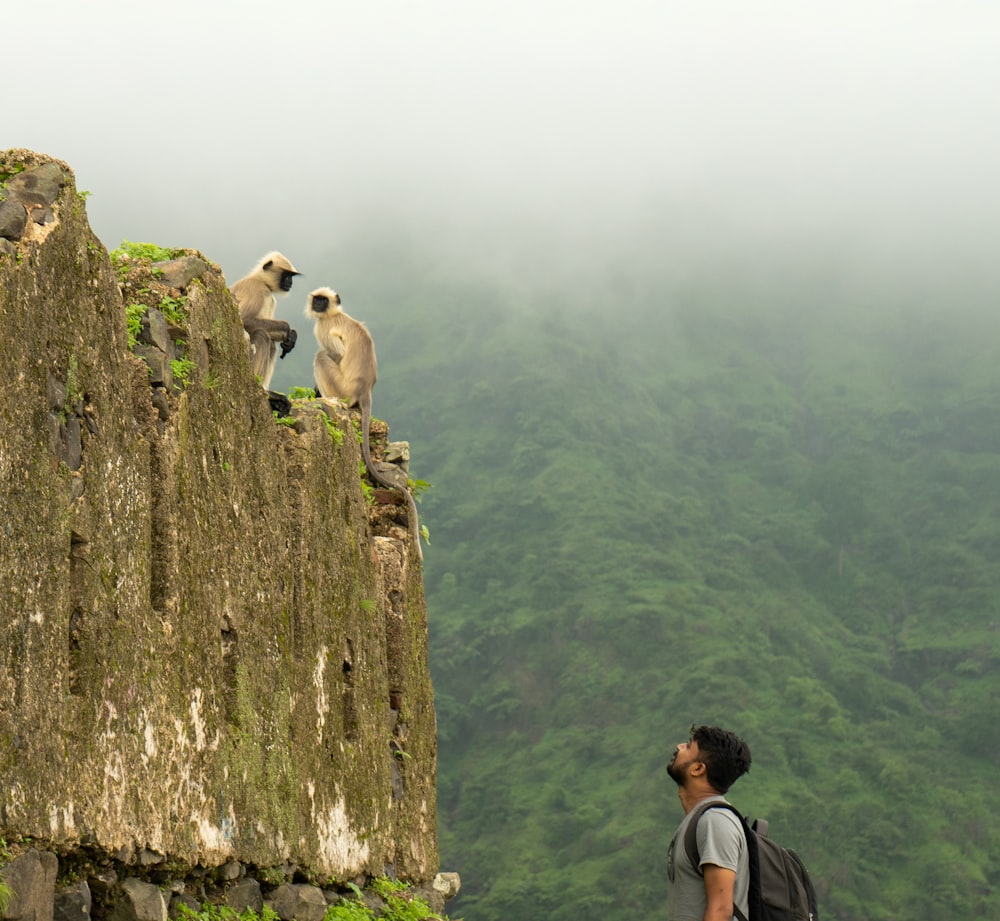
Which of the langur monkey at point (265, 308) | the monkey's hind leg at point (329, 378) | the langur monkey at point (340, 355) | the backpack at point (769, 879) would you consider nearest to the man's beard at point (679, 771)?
the backpack at point (769, 879)

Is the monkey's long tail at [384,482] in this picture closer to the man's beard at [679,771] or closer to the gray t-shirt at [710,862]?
the man's beard at [679,771]

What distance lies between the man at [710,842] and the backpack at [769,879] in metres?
0.02

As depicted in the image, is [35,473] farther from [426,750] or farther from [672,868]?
[426,750]

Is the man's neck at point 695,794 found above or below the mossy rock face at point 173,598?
below

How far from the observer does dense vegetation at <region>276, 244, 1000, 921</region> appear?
52875mm

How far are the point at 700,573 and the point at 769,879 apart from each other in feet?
220

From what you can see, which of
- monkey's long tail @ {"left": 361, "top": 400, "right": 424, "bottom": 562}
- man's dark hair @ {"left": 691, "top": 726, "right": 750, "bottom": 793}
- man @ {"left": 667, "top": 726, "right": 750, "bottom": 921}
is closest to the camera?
man @ {"left": 667, "top": 726, "right": 750, "bottom": 921}

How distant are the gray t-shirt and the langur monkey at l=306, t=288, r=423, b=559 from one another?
5835mm

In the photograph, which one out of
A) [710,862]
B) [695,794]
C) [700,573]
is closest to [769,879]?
[710,862]

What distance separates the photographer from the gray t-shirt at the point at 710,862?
4496 mm

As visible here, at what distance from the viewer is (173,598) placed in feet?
18.0

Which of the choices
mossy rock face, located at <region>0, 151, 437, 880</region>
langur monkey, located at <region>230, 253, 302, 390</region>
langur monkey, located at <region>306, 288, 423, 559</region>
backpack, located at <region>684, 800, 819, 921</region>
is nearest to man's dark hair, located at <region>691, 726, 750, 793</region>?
backpack, located at <region>684, 800, 819, 921</region>

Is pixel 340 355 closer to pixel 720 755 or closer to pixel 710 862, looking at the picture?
pixel 720 755

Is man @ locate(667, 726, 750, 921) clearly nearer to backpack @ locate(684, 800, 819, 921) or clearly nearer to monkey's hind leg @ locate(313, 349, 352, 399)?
backpack @ locate(684, 800, 819, 921)
